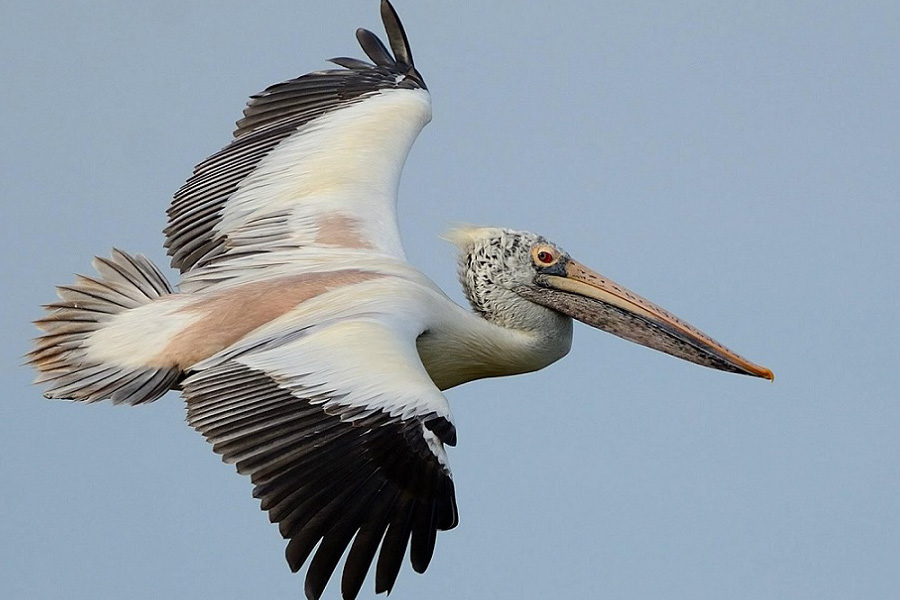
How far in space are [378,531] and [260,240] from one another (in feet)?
8.35

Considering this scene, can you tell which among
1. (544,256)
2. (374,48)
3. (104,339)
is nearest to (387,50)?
(374,48)

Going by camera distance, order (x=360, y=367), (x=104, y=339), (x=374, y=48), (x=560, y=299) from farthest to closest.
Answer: (x=374, y=48) < (x=560, y=299) < (x=104, y=339) < (x=360, y=367)

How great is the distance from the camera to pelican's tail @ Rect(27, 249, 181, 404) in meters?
7.09

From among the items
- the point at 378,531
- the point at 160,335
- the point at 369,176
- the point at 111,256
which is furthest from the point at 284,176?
the point at 378,531

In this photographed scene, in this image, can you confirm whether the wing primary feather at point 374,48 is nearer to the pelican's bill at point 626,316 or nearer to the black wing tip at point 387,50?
the black wing tip at point 387,50

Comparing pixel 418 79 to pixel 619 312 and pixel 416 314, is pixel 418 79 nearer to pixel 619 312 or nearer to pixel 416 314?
pixel 619 312

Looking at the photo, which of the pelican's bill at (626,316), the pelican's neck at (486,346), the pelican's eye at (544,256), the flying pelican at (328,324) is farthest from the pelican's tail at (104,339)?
the pelican's bill at (626,316)

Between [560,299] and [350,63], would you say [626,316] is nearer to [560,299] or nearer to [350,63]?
[560,299]

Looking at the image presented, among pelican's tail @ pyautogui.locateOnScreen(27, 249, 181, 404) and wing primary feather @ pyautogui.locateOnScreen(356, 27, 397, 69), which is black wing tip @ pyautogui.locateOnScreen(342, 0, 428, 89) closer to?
wing primary feather @ pyautogui.locateOnScreen(356, 27, 397, 69)

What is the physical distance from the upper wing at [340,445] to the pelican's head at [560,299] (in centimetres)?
165

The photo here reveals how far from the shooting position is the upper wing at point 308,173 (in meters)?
8.20

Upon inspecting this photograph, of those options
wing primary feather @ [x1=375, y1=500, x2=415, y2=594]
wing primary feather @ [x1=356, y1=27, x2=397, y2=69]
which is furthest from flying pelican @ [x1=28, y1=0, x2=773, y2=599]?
wing primary feather @ [x1=356, y1=27, x2=397, y2=69]

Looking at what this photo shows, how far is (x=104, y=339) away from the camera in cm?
749

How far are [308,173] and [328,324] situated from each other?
6.35 ft
